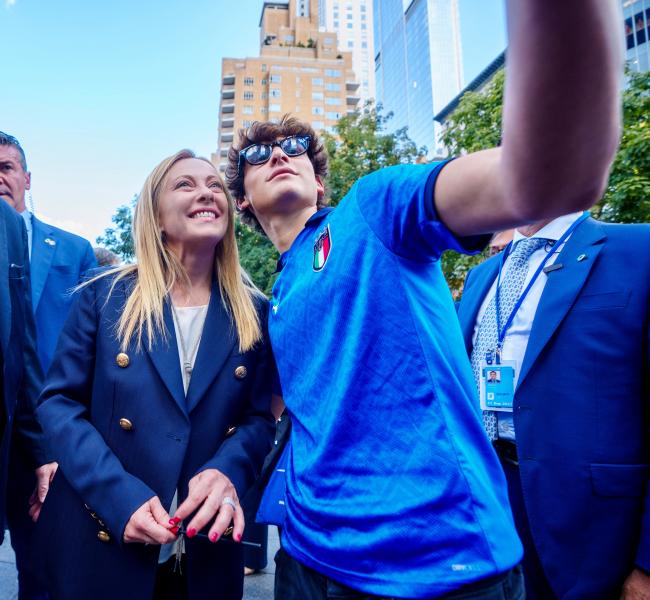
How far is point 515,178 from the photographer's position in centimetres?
65

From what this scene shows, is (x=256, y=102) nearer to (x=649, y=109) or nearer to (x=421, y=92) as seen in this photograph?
(x=421, y=92)

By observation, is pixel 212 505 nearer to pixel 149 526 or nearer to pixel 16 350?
pixel 149 526

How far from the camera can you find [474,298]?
253cm

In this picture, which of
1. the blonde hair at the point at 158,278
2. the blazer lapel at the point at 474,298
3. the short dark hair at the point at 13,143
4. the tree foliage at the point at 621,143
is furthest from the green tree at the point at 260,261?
the blonde hair at the point at 158,278

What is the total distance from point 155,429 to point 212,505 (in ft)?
1.20

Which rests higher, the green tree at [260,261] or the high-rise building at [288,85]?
the high-rise building at [288,85]

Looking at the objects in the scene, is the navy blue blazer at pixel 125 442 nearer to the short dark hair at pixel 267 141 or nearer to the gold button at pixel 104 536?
the gold button at pixel 104 536

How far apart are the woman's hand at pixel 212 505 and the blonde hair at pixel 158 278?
0.52 meters

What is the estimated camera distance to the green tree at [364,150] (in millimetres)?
14578

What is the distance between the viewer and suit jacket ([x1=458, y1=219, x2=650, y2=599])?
5.54 ft

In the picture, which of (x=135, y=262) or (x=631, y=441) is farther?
(x=135, y=262)

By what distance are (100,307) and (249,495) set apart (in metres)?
0.92

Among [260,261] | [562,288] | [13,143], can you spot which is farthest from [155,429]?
[260,261]

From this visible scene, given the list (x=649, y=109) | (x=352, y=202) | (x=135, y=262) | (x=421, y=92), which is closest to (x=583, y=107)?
(x=352, y=202)
